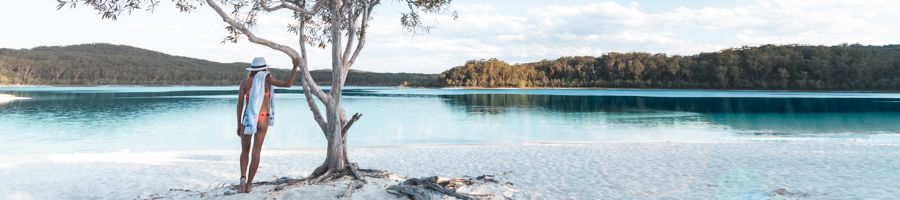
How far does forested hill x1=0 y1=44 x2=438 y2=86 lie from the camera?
470ft

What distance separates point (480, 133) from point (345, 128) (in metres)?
17.0

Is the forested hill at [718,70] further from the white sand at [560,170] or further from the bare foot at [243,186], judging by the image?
the bare foot at [243,186]

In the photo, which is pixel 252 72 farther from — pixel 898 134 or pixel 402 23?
pixel 898 134

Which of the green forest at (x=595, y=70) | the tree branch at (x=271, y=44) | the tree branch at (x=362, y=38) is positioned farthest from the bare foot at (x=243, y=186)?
the green forest at (x=595, y=70)

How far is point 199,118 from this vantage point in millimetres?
34656

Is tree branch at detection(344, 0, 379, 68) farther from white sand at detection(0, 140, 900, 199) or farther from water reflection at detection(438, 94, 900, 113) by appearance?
water reflection at detection(438, 94, 900, 113)

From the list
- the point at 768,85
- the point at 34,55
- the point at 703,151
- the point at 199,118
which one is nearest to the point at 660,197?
the point at 703,151

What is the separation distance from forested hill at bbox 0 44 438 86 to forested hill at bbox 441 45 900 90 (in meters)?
20.5

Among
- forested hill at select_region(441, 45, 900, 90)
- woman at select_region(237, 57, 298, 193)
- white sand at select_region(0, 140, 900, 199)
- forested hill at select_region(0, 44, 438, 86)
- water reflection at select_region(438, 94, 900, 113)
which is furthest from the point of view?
forested hill at select_region(0, 44, 438, 86)

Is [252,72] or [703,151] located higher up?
[252,72]

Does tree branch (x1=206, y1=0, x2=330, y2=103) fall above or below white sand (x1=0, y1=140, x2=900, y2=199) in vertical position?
above

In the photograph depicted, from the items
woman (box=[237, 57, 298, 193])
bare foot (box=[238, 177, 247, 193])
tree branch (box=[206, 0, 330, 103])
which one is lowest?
bare foot (box=[238, 177, 247, 193])

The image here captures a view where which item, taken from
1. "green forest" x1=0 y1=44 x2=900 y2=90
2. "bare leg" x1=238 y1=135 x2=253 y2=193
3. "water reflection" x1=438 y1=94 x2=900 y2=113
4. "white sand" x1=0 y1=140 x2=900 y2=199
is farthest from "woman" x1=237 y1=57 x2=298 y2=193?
"green forest" x1=0 y1=44 x2=900 y2=90

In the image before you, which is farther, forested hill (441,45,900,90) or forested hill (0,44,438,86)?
forested hill (0,44,438,86)
